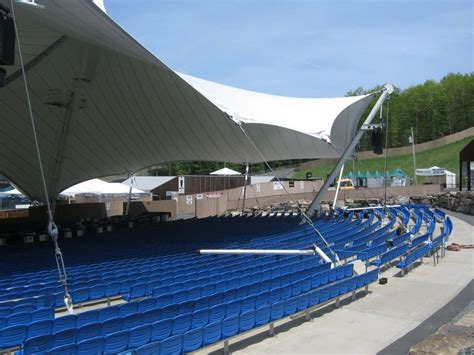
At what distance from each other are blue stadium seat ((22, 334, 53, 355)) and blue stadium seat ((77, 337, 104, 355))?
0.47 metres

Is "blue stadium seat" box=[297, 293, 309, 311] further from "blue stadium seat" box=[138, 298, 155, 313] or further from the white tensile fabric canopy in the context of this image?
the white tensile fabric canopy

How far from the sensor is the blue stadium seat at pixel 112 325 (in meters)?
6.23

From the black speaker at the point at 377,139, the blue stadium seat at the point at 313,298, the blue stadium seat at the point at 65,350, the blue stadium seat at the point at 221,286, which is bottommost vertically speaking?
the blue stadium seat at the point at 313,298

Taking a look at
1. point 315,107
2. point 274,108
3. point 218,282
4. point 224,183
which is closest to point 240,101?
point 274,108

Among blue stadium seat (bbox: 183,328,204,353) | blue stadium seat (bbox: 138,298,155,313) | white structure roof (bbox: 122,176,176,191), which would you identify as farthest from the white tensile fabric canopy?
white structure roof (bbox: 122,176,176,191)

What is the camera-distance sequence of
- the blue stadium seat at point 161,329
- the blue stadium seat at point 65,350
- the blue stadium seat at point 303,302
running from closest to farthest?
1. the blue stadium seat at point 65,350
2. the blue stadium seat at point 161,329
3. the blue stadium seat at point 303,302

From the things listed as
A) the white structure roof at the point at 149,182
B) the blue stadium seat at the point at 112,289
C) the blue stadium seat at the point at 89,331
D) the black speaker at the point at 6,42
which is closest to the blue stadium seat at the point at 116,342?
the blue stadium seat at the point at 89,331

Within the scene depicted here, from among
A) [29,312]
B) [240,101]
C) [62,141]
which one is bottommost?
[29,312]

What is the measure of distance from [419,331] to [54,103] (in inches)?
678

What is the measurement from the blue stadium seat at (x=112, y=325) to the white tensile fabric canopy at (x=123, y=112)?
6.90 metres

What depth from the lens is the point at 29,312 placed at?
22.5ft

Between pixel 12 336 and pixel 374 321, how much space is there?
5949mm

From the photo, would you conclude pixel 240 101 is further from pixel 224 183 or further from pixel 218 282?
pixel 224 183

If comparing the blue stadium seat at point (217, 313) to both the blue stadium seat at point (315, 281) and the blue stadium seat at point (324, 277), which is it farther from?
the blue stadium seat at point (324, 277)
